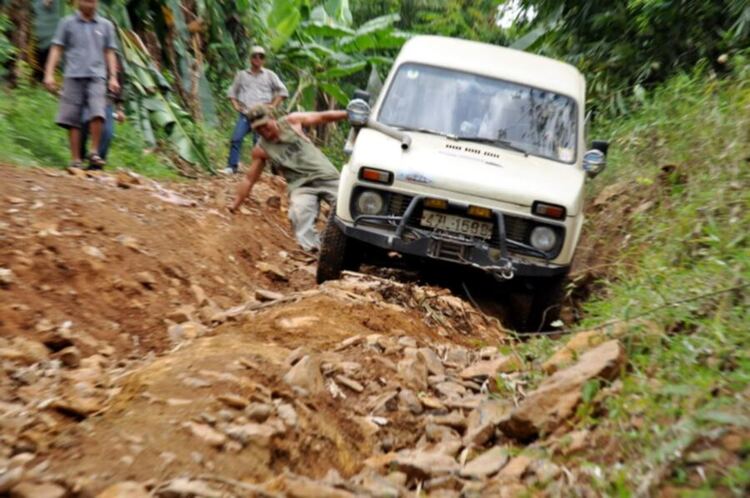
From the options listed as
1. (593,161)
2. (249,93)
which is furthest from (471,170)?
(249,93)

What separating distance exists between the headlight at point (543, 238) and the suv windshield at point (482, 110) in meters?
0.80

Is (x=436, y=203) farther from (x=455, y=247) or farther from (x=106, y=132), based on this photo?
(x=106, y=132)

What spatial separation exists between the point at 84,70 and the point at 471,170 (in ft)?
11.8

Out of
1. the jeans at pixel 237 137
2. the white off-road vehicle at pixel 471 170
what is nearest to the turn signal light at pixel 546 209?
the white off-road vehicle at pixel 471 170

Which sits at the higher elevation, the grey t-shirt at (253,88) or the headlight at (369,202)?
the grey t-shirt at (253,88)

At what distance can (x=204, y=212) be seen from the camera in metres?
7.61

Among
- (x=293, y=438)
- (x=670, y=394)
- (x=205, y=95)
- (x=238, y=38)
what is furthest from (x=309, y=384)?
(x=238, y=38)

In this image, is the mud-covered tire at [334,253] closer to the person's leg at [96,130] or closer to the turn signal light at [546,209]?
the turn signal light at [546,209]

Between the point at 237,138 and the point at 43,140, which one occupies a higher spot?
the point at 237,138

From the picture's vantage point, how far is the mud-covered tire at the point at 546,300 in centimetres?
594

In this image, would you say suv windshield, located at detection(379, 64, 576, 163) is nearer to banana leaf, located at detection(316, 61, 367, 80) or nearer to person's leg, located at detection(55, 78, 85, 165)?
person's leg, located at detection(55, 78, 85, 165)

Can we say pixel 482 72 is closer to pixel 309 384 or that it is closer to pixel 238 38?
pixel 309 384

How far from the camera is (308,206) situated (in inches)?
300

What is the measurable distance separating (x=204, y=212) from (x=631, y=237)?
11.7ft
